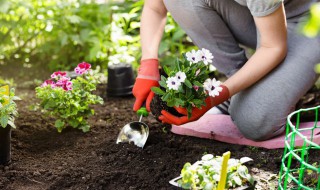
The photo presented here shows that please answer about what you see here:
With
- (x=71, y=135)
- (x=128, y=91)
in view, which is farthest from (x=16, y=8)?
(x=71, y=135)

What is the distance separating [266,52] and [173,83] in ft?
1.63

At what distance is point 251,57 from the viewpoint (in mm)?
2344

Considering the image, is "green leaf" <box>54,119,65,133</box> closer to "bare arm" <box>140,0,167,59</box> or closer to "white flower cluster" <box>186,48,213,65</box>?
"bare arm" <box>140,0,167,59</box>

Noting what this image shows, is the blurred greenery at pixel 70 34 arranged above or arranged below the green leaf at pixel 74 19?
below

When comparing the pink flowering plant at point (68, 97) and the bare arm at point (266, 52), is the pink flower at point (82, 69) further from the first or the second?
the bare arm at point (266, 52)

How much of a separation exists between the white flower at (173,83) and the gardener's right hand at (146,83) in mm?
355

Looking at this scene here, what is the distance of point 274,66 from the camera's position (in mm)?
2381

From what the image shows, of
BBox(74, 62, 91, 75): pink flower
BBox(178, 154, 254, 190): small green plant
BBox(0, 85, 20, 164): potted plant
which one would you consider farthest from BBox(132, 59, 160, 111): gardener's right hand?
BBox(178, 154, 254, 190): small green plant

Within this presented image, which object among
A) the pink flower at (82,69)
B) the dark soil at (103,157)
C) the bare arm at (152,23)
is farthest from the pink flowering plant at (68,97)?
the bare arm at (152,23)

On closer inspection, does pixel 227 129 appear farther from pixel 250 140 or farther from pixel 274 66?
pixel 274 66

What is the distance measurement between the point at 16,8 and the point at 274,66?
6.64 feet

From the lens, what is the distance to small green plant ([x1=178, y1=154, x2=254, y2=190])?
168 cm

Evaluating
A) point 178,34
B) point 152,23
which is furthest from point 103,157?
point 178,34

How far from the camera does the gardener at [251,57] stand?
2.30 metres
